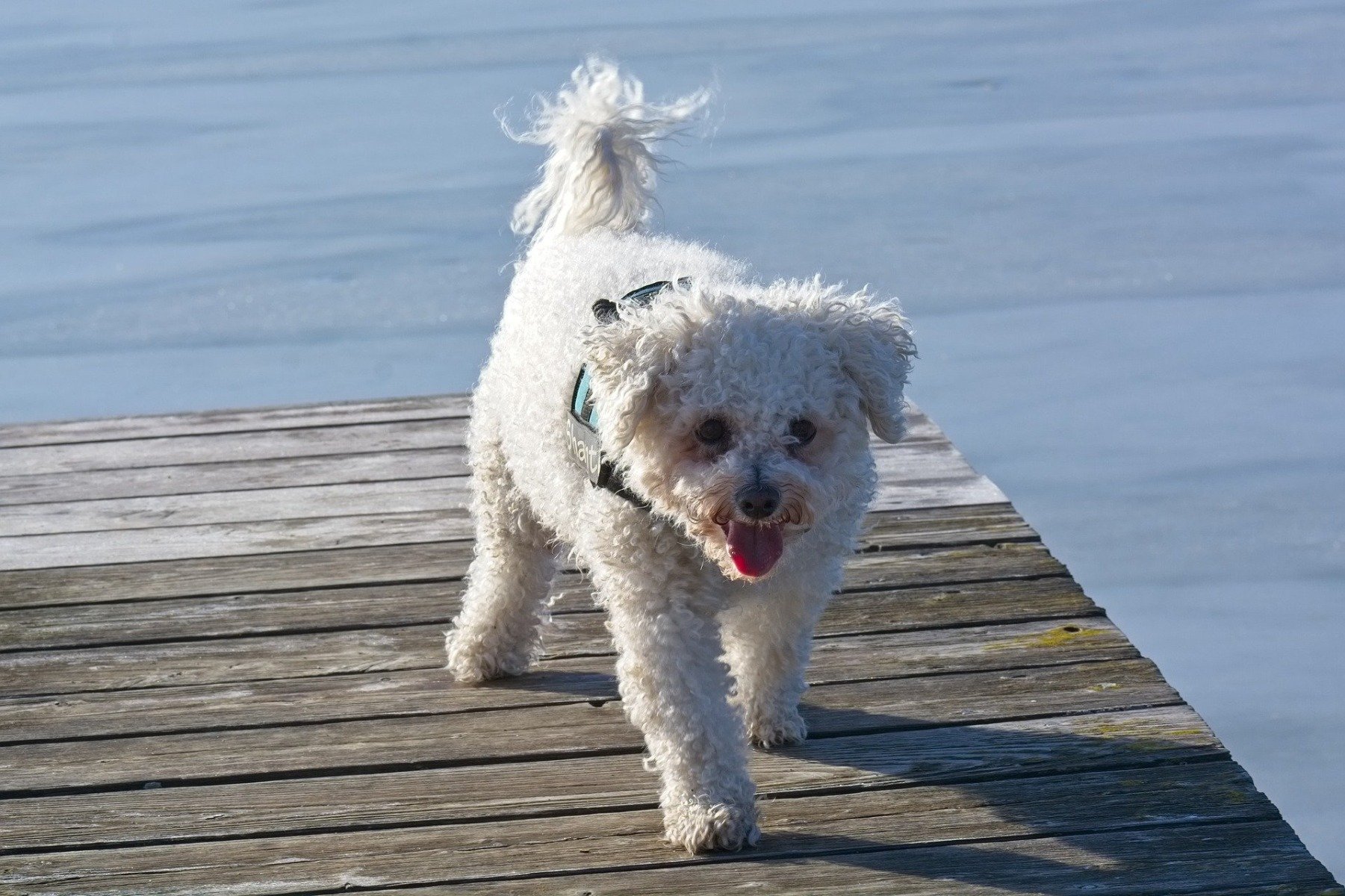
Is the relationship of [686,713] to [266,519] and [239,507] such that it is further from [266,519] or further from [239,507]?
[239,507]

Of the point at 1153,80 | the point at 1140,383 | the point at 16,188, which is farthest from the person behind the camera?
the point at 1153,80

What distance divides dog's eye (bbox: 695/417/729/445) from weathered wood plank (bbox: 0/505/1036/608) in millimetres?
1584

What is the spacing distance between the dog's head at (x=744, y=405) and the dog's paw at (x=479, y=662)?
897 mm

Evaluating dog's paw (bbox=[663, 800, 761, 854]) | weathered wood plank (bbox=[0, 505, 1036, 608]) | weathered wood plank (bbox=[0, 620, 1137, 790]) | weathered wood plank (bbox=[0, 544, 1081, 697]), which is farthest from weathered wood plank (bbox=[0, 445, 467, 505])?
dog's paw (bbox=[663, 800, 761, 854])

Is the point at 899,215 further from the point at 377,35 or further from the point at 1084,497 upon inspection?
the point at 377,35

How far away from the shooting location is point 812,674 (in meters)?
3.61

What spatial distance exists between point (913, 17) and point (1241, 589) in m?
8.85

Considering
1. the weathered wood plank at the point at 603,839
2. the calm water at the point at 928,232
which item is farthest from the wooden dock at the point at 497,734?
the calm water at the point at 928,232

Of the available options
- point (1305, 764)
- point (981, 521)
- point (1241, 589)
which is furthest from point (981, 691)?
point (1241, 589)

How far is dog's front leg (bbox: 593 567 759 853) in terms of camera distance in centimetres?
291

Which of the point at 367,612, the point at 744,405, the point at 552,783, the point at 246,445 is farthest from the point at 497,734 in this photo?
the point at 246,445

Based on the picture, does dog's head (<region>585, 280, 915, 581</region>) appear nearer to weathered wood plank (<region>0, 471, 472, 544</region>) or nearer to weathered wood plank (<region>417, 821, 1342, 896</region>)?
weathered wood plank (<region>417, 821, 1342, 896</region>)

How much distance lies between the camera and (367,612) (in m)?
4.02

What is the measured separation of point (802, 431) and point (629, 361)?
30 cm
